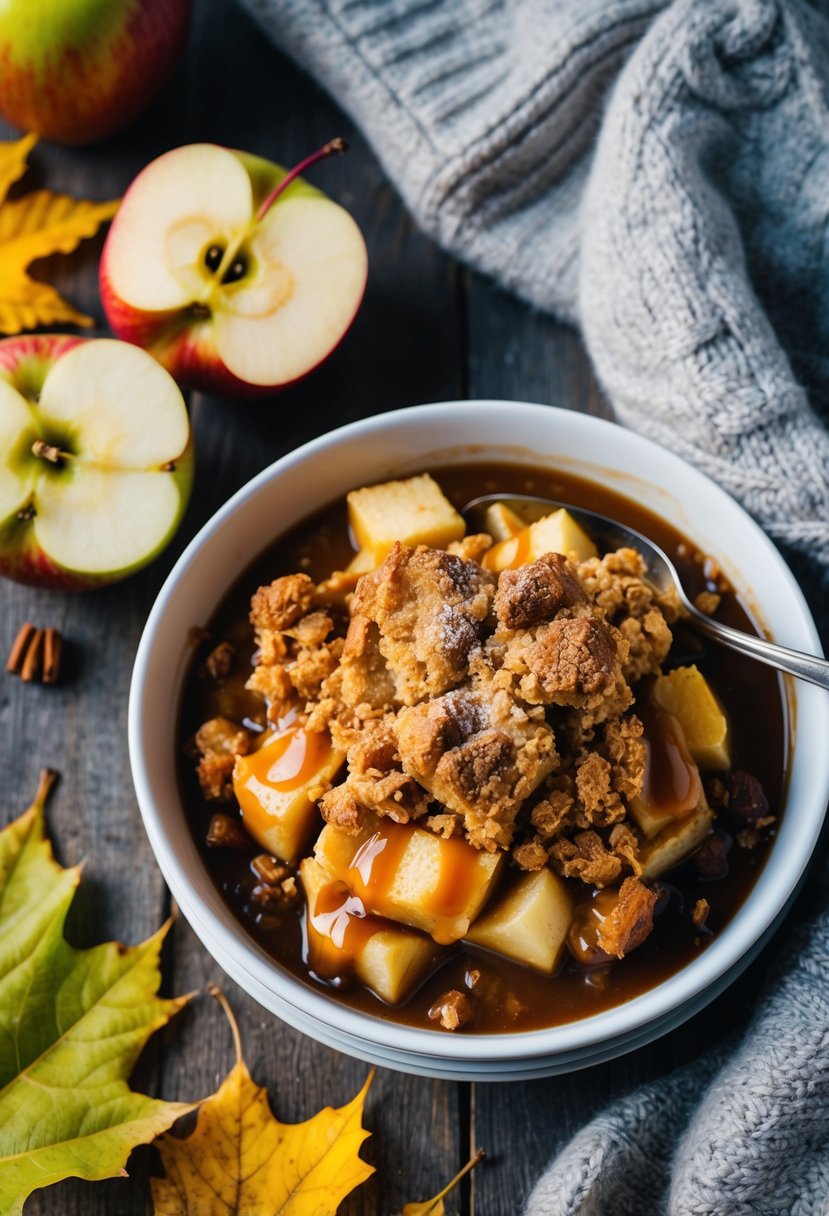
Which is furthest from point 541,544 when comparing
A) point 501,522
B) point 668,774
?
point 668,774

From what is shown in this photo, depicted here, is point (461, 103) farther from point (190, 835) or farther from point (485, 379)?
point (190, 835)

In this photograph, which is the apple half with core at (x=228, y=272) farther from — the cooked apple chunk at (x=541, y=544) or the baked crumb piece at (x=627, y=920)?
the baked crumb piece at (x=627, y=920)

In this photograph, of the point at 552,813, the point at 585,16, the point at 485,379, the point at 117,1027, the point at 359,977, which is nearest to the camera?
the point at 552,813

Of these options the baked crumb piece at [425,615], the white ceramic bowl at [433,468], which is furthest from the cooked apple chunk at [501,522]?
the baked crumb piece at [425,615]

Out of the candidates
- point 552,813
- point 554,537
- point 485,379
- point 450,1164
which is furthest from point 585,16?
point 450,1164

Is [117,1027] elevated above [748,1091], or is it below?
below

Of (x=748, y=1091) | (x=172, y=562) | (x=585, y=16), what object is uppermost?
(x=585, y=16)

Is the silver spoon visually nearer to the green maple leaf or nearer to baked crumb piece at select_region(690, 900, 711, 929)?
baked crumb piece at select_region(690, 900, 711, 929)
